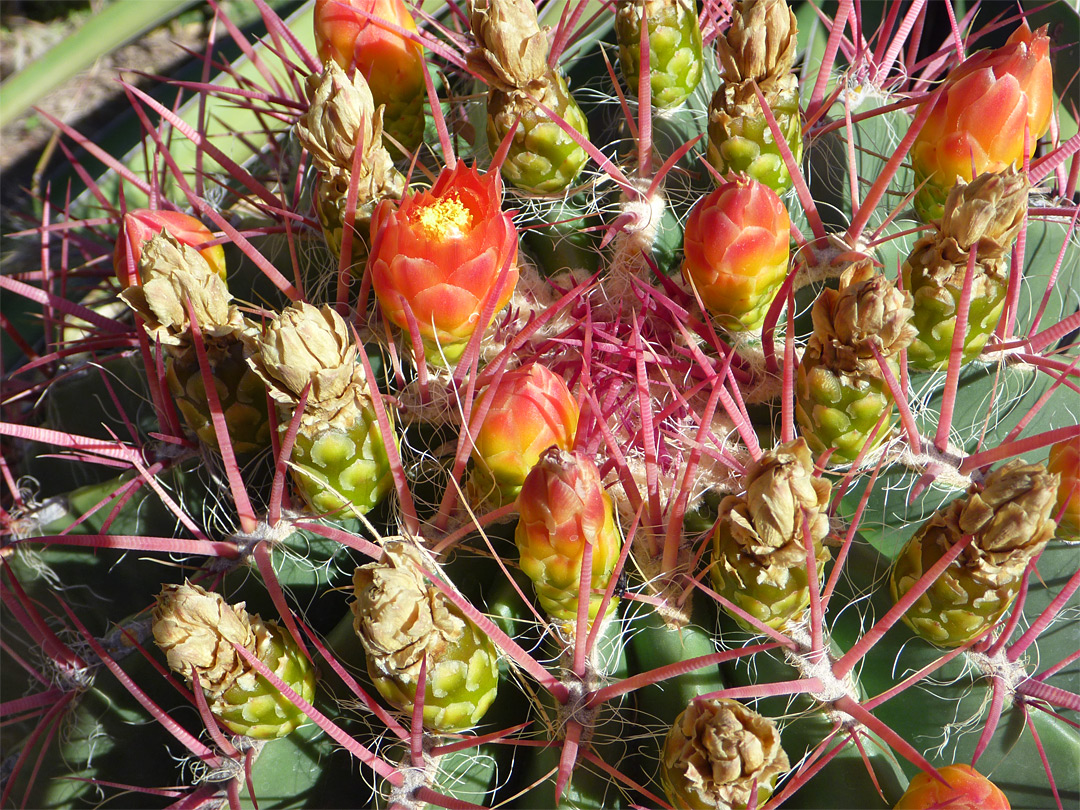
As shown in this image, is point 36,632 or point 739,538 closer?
point 739,538

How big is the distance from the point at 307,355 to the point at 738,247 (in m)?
0.31

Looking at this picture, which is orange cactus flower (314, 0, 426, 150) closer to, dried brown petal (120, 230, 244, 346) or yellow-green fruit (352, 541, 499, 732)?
dried brown petal (120, 230, 244, 346)

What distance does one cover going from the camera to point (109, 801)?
0.70 metres

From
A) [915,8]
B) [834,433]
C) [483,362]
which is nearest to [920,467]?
[834,433]

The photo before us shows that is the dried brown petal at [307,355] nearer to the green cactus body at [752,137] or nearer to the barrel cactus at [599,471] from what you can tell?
the barrel cactus at [599,471]

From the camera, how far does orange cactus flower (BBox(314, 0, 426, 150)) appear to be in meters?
0.70

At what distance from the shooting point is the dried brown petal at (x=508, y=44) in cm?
60

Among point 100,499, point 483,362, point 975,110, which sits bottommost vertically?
point 100,499

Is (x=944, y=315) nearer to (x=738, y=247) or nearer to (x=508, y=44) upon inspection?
(x=738, y=247)

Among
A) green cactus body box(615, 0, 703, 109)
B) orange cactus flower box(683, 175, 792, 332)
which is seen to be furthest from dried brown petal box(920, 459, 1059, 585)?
green cactus body box(615, 0, 703, 109)

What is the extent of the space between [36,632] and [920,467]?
2.52 ft

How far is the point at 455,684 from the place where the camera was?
0.51 meters

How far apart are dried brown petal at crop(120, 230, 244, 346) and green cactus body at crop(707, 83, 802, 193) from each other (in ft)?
1.33

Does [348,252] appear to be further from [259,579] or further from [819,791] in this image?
[819,791]
